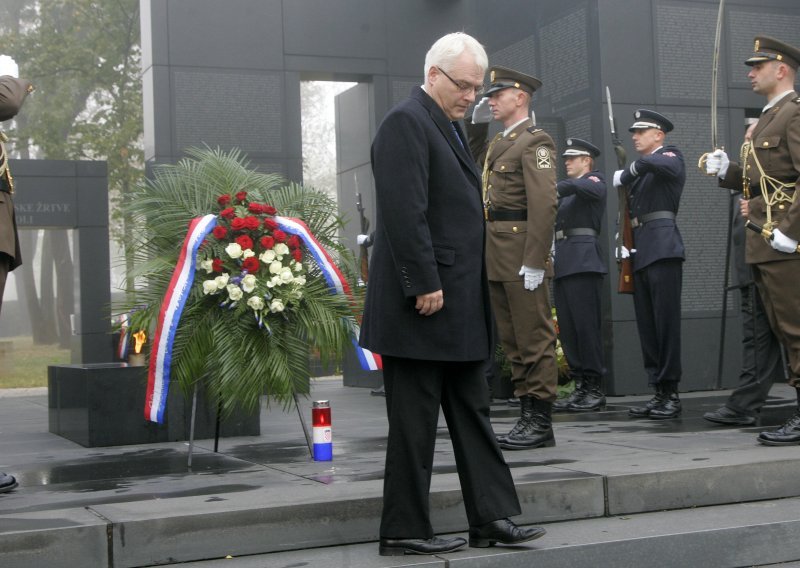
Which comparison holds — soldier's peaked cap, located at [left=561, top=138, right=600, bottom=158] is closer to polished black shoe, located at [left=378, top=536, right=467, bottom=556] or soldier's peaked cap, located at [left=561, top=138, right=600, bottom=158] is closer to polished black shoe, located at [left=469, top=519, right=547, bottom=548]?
polished black shoe, located at [left=469, top=519, right=547, bottom=548]

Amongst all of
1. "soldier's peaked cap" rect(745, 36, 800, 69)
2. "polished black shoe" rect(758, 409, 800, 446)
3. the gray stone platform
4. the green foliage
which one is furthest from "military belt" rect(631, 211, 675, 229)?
A: the green foliage

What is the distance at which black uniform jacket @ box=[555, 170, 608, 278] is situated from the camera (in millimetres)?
8430

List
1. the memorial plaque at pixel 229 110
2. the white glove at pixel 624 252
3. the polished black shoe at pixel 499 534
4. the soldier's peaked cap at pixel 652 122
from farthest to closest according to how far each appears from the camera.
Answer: the memorial plaque at pixel 229 110 < the white glove at pixel 624 252 < the soldier's peaked cap at pixel 652 122 < the polished black shoe at pixel 499 534

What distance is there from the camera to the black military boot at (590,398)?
27.8 feet

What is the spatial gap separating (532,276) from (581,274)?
2445mm

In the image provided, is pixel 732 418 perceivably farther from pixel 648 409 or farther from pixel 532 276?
pixel 532 276

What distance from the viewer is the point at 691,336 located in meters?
9.99

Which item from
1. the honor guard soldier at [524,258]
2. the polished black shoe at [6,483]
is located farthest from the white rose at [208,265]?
the honor guard soldier at [524,258]

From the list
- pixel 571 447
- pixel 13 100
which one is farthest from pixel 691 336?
pixel 13 100

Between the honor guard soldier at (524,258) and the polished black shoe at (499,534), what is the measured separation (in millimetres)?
1823

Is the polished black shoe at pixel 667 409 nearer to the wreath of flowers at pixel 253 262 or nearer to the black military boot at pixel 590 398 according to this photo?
the black military boot at pixel 590 398

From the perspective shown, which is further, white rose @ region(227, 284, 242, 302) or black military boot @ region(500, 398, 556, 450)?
black military boot @ region(500, 398, 556, 450)

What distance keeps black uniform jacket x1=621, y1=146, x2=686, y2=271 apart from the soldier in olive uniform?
417 cm

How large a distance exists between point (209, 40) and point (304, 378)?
23.7 feet
